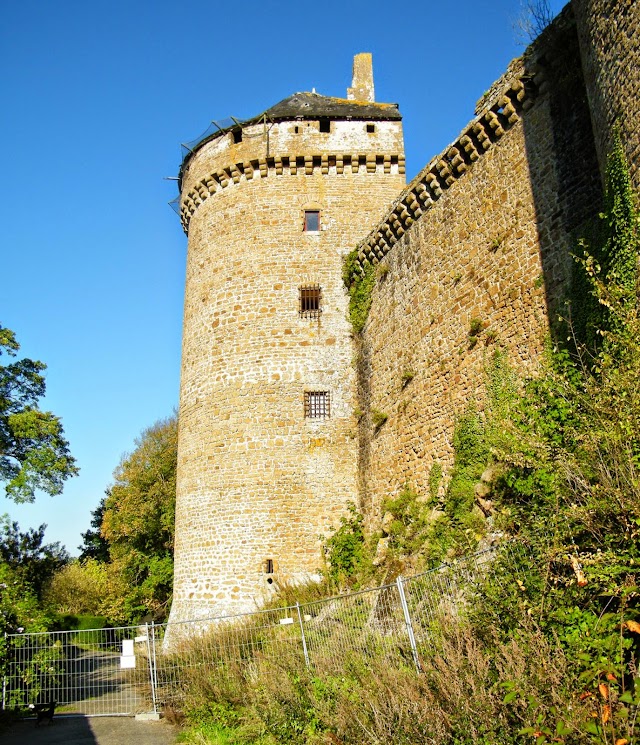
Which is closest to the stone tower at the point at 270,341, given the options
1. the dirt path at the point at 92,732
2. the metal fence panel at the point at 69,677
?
the metal fence panel at the point at 69,677

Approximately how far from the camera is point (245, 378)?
1534 cm

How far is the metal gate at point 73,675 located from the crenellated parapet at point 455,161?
30.2 ft

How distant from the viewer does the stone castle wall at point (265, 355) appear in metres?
14.2

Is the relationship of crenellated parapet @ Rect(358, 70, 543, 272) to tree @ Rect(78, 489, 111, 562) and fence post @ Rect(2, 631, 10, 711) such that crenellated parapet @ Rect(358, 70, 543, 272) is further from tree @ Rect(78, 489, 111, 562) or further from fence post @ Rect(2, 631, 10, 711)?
tree @ Rect(78, 489, 111, 562)

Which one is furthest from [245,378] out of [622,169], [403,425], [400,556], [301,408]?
[622,169]

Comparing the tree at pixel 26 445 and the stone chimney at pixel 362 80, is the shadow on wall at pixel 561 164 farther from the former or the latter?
the tree at pixel 26 445

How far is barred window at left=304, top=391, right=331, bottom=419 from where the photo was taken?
1512 centimetres

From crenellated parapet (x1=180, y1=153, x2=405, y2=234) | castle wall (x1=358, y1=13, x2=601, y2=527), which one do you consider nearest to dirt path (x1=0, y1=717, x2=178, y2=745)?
castle wall (x1=358, y1=13, x2=601, y2=527)

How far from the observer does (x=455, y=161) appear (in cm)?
1194

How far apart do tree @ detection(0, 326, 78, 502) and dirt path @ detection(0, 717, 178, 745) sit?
10.3 metres

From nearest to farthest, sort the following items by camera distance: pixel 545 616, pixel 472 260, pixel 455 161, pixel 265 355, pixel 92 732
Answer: pixel 545 616, pixel 92 732, pixel 472 260, pixel 455 161, pixel 265 355

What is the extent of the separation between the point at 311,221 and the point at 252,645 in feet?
34.3

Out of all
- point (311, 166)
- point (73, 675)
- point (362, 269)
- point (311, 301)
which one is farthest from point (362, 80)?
point (73, 675)

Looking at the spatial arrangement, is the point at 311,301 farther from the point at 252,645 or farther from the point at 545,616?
the point at 545,616
